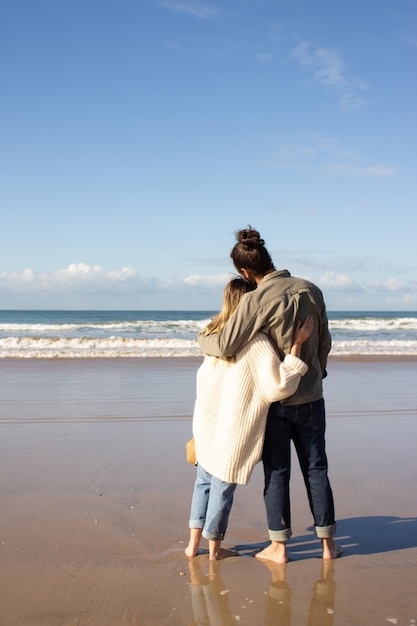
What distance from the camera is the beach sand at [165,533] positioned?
291cm

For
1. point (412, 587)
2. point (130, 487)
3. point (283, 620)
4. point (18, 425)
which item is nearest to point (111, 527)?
point (130, 487)

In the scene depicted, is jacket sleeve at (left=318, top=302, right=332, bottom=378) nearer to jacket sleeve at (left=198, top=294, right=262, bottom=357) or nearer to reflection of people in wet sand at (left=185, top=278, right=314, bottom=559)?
reflection of people in wet sand at (left=185, top=278, right=314, bottom=559)

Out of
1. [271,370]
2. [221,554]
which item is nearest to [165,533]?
[221,554]

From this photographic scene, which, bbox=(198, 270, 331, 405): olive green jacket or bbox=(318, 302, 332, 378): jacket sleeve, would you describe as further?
bbox=(318, 302, 332, 378): jacket sleeve

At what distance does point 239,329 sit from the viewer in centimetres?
326

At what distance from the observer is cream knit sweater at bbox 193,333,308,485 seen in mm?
3270

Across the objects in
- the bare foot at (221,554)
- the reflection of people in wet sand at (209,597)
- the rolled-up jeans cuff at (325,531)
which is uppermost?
the rolled-up jeans cuff at (325,531)

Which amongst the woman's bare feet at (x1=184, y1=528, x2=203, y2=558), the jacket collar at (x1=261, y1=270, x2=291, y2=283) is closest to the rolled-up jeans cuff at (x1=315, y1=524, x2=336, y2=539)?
the woman's bare feet at (x1=184, y1=528, x2=203, y2=558)

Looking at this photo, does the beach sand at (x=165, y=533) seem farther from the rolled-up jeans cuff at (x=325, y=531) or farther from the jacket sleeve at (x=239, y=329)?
the jacket sleeve at (x=239, y=329)

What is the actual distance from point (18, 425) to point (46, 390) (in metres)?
2.87

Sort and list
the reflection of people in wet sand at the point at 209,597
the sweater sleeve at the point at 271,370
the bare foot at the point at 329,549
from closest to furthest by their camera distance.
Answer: the reflection of people in wet sand at the point at 209,597
the sweater sleeve at the point at 271,370
the bare foot at the point at 329,549

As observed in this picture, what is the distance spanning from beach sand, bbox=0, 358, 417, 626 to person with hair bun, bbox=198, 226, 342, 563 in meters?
0.26

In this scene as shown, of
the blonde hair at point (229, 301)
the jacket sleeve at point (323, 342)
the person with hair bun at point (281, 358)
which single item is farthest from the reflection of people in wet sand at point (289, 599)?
the blonde hair at point (229, 301)

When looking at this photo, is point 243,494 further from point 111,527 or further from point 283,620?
point 283,620
